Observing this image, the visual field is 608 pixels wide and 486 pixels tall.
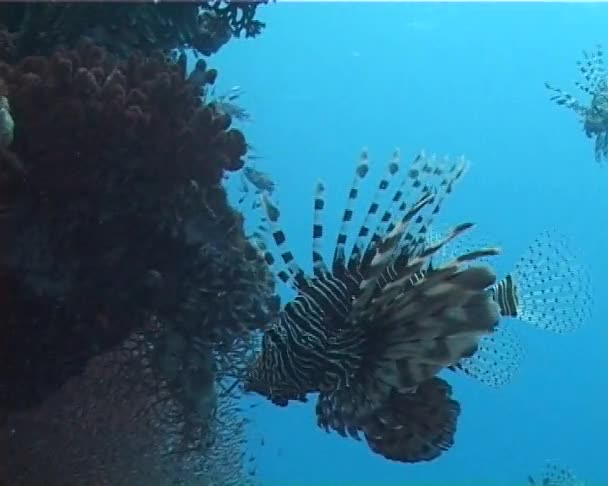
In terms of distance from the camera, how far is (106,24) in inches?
129

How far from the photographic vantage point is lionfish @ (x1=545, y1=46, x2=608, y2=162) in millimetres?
4234

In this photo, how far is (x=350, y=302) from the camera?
104 inches

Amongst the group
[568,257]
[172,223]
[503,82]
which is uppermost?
[503,82]

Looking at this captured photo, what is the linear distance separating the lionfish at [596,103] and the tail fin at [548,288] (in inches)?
46.4

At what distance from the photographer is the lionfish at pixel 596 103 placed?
4.23 meters

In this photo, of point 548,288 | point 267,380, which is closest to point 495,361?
point 548,288

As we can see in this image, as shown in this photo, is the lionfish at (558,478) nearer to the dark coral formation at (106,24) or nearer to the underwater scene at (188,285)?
the underwater scene at (188,285)

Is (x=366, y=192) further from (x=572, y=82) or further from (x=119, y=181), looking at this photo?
(x=119, y=181)

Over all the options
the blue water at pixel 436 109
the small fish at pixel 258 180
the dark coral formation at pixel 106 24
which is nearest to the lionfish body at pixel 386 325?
the dark coral formation at pixel 106 24

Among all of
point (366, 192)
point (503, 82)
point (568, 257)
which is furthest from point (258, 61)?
point (568, 257)

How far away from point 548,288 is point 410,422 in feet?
3.08

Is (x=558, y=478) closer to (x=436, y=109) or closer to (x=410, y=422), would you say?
(x=410, y=422)

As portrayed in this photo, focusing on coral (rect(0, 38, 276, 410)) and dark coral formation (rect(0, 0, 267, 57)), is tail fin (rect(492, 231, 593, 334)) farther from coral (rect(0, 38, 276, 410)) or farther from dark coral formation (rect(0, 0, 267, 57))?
dark coral formation (rect(0, 0, 267, 57))

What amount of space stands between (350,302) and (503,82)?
146 inches
